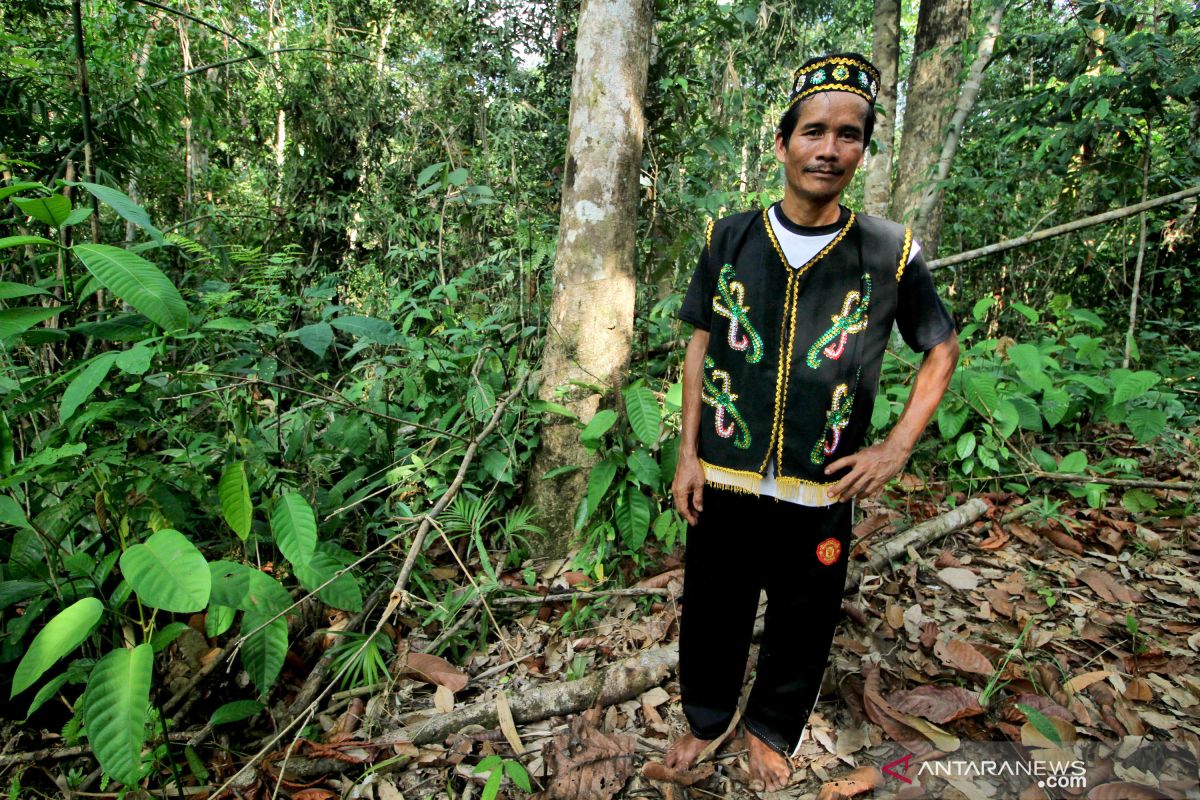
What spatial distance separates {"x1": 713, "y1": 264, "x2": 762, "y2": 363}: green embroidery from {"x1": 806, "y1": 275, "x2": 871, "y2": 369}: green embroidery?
18 cm

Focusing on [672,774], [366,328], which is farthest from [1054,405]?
[366,328]

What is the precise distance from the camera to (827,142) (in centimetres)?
156

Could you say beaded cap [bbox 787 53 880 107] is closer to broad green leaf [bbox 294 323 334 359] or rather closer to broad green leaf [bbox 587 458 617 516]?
broad green leaf [bbox 587 458 617 516]

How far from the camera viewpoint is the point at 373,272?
484cm

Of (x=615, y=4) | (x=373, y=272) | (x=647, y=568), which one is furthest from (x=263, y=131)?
(x=647, y=568)

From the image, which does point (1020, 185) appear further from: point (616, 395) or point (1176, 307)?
point (616, 395)

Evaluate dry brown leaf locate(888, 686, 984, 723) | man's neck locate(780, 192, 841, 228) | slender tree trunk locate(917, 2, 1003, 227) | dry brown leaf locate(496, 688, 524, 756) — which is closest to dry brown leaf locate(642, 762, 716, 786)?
dry brown leaf locate(496, 688, 524, 756)

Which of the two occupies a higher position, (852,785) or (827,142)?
(827,142)

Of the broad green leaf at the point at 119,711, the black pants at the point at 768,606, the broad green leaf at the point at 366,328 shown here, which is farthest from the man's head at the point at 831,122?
the broad green leaf at the point at 119,711

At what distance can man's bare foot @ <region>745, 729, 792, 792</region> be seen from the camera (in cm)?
197

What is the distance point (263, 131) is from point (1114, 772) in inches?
311

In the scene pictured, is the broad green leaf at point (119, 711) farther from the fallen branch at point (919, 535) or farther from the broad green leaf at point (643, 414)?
the fallen branch at point (919, 535)

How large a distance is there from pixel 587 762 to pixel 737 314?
1.53 meters

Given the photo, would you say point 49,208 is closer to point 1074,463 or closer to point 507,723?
point 507,723
